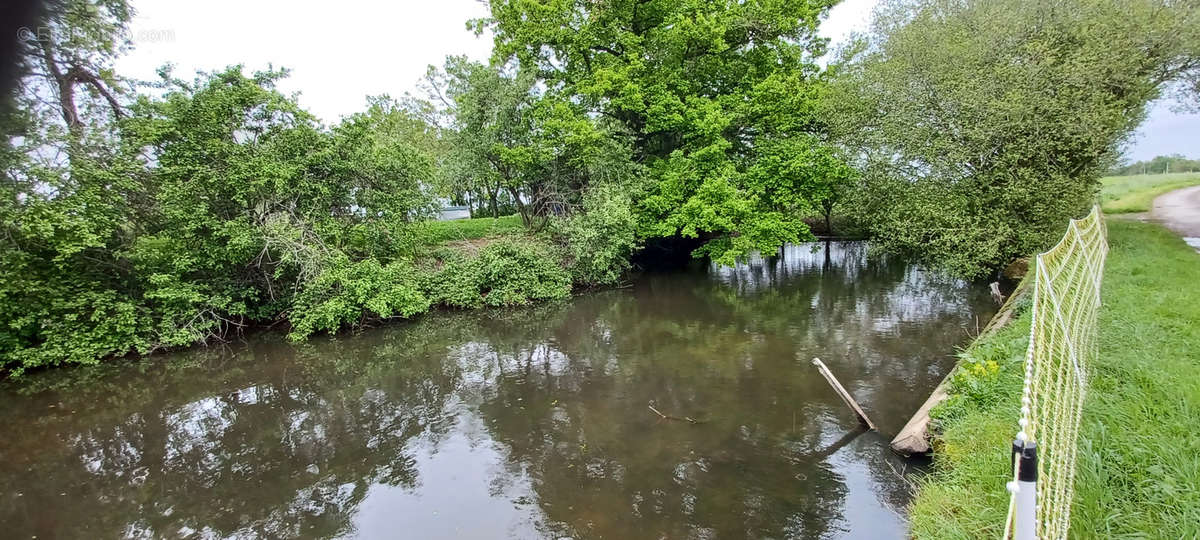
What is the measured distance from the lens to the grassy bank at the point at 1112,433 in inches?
116

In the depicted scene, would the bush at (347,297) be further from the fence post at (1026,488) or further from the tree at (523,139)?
the fence post at (1026,488)

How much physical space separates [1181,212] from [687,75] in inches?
700

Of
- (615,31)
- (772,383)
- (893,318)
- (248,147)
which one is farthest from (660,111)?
(248,147)

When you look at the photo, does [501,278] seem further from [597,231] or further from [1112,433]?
[1112,433]

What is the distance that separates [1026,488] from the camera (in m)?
1.99

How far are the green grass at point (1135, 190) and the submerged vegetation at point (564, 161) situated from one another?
922cm

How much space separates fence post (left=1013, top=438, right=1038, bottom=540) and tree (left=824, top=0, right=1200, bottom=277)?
40.5 feet

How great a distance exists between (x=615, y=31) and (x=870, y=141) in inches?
331

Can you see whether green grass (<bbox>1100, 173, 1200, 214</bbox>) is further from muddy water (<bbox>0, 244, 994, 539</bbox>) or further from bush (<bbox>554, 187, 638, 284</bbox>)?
bush (<bbox>554, 187, 638, 284</bbox>)

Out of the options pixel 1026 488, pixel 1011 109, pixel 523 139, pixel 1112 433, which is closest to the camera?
pixel 1026 488

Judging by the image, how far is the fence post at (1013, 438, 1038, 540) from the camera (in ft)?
6.49

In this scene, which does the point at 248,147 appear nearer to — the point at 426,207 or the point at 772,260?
the point at 426,207

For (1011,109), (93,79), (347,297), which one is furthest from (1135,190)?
(93,79)

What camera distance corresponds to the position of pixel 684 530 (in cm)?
507
